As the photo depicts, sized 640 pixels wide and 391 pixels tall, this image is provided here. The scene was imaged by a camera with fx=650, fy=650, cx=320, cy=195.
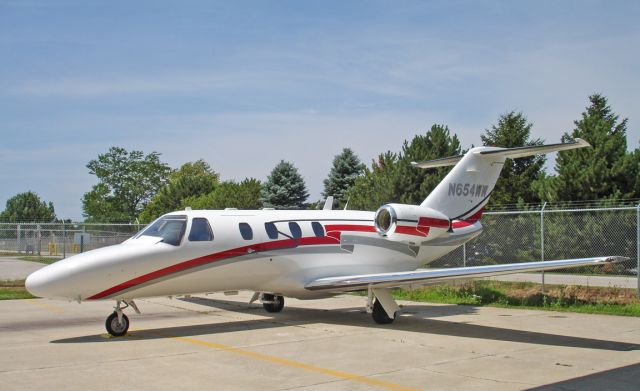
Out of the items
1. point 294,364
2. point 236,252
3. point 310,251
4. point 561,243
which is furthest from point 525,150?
point 561,243

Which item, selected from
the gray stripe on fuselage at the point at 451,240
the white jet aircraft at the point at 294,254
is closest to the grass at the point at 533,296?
the gray stripe on fuselage at the point at 451,240

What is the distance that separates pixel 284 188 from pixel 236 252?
1243 inches

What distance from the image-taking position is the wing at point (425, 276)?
1109 centimetres

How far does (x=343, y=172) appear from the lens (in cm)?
4969

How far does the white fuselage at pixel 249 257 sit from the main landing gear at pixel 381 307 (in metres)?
1.38

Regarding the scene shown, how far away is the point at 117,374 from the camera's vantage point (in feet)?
28.1

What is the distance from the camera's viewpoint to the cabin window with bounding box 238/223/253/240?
43.9ft

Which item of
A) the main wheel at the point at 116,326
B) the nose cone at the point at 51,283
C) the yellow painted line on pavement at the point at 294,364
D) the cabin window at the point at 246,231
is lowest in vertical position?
the yellow painted line on pavement at the point at 294,364

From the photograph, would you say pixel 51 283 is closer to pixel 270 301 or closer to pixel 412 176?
pixel 270 301

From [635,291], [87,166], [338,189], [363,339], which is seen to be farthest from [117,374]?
[87,166]

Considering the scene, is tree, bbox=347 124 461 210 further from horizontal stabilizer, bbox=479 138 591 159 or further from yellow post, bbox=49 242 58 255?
yellow post, bbox=49 242 58 255

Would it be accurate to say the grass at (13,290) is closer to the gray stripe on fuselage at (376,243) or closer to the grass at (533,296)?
the gray stripe on fuselage at (376,243)

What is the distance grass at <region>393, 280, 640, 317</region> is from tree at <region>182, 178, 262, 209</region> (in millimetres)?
30760

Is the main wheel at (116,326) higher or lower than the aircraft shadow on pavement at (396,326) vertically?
higher
